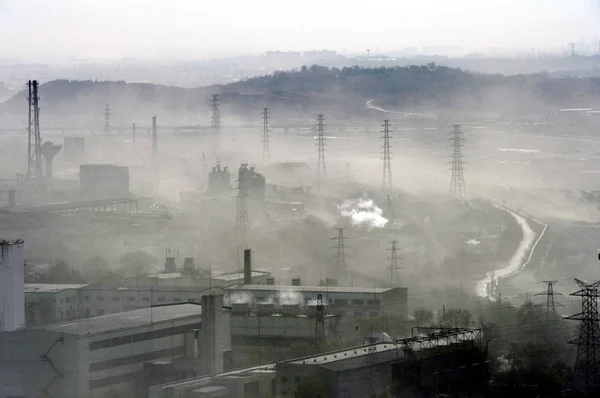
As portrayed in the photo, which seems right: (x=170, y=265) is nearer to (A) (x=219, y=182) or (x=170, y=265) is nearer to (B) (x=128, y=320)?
(B) (x=128, y=320)

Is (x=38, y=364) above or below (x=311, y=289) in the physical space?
below

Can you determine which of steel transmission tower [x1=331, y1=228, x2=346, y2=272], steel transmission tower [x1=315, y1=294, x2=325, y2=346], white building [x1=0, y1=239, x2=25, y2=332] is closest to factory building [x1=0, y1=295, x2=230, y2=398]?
white building [x1=0, y1=239, x2=25, y2=332]

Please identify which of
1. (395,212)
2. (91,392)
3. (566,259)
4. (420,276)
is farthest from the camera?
(395,212)

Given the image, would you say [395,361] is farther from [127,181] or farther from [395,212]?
[127,181]

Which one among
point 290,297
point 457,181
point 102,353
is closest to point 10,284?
point 102,353

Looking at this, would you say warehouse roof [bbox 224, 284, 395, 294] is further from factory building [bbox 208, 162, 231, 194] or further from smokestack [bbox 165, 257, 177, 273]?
factory building [bbox 208, 162, 231, 194]

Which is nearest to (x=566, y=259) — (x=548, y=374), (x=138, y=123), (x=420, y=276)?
(x=420, y=276)

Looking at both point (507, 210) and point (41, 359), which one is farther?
point (507, 210)
